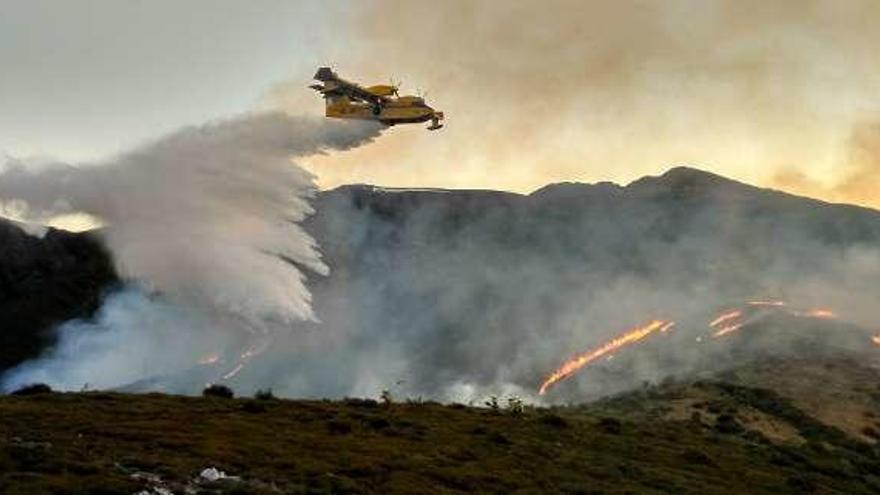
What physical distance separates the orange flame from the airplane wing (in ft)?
215

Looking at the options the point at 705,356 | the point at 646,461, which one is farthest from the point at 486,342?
the point at 646,461

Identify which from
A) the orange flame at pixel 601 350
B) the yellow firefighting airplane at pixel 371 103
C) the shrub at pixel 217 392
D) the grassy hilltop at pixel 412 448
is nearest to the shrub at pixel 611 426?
the grassy hilltop at pixel 412 448

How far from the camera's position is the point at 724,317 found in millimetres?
153625

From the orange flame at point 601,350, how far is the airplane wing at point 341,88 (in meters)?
65.6

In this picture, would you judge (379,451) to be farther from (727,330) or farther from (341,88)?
(727,330)

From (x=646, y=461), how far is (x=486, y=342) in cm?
13582

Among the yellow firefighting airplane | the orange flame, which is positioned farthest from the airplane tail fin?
the orange flame

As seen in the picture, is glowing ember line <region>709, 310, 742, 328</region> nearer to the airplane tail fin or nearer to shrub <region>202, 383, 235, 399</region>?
the airplane tail fin

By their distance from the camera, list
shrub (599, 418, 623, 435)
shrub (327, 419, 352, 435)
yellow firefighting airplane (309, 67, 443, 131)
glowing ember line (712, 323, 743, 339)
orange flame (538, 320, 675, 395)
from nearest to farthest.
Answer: shrub (327, 419, 352, 435), shrub (599, 418, 623, 435), yellow firefighting airplane (309, 67, 443, 131), glowing ember line (712, 323, 743, 339), orange flame (538, 320, 675, 395)

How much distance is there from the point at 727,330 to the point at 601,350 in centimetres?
2491

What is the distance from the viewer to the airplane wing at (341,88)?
10056 cm

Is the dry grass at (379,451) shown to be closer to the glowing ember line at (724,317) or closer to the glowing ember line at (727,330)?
the glowing ember line at (727,330)

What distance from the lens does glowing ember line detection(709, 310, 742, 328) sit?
150875mm

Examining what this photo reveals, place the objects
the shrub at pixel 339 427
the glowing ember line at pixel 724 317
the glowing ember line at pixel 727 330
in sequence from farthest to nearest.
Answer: the glowing ember line at pixel 724 317 < the glowing ember line at pixel 727 330 < the shrub at pixel 339 427
